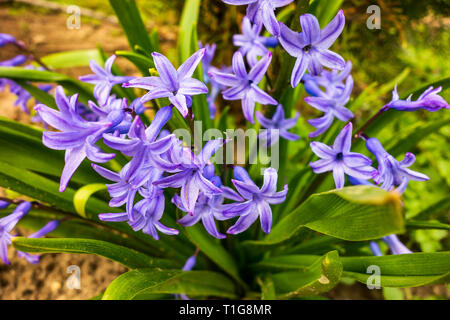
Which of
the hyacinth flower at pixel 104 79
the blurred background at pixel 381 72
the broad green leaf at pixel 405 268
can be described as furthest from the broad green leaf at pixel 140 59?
the broad green leaf at pixel 405 268

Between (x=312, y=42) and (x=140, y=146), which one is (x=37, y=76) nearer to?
(x=140, y=146)

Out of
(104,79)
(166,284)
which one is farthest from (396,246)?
(104,79)

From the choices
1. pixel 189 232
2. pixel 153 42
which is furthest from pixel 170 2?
pixel 189 232

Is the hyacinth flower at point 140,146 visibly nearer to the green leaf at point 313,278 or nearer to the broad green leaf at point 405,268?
the green leaf at point 313,278

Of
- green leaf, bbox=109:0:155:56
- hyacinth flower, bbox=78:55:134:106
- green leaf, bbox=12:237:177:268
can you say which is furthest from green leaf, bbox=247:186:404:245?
green leaf, bbox=109:0:155:56

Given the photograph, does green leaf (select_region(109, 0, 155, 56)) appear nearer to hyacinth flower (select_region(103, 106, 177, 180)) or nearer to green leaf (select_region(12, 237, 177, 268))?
hyacinth flower (select_region(103, 106, 177, 180))
